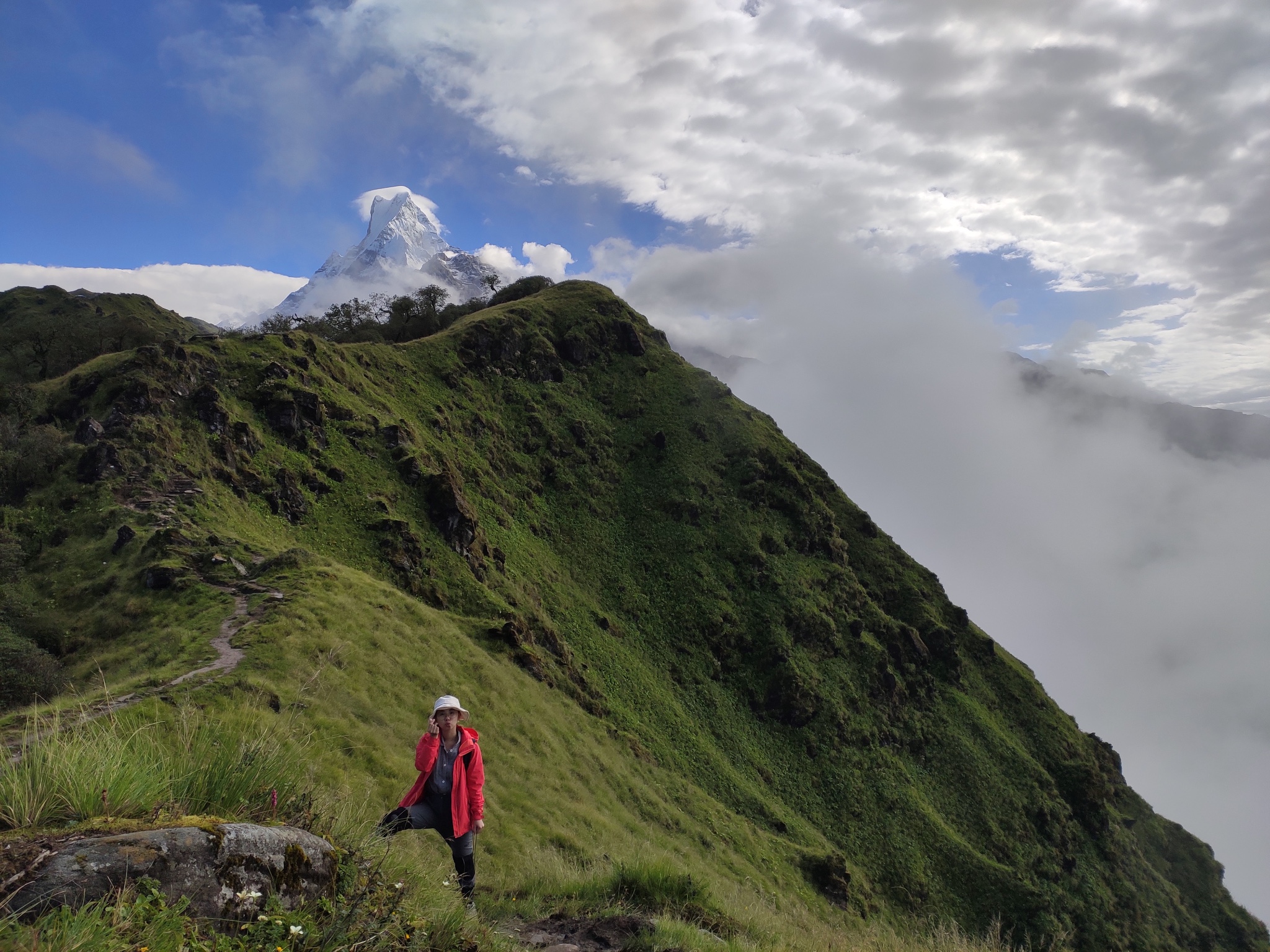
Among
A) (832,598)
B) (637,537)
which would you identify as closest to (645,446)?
(637,537)

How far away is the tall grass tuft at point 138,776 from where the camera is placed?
3855 millimetres

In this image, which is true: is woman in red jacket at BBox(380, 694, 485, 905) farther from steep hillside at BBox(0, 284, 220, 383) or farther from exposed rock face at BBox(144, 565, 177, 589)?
steep hillside at BBox(0, 284, 220, 383)

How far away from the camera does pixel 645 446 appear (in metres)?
76.1

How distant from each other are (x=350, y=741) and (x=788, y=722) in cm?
4848

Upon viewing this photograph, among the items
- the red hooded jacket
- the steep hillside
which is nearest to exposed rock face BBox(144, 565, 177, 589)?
the red hooded jacket

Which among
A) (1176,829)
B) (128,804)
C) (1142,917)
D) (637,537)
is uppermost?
(637,537)

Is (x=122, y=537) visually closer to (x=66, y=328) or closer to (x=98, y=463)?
(x=98, y=463)

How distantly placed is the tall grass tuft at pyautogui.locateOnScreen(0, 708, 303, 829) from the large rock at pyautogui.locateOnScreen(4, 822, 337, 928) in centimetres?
54

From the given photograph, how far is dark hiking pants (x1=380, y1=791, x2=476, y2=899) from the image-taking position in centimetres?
687

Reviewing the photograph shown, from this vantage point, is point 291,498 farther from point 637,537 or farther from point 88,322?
point 88,322

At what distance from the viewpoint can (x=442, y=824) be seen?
7.05 metres

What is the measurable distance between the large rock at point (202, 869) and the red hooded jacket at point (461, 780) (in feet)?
8.12

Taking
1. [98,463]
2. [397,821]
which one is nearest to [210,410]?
[98,463]

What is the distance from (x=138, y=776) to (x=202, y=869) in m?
1.01
